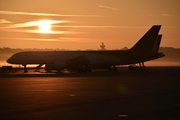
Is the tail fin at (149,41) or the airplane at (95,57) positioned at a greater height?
the tail fin at (149,41)

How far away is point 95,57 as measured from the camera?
237 ft

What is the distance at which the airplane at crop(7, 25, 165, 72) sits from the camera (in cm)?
6956

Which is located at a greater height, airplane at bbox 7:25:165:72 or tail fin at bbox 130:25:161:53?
tail fin at bbox 130:25:161:53

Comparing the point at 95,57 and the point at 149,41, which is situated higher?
the point at 149,41

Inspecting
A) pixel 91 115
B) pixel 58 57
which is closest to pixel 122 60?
pixel 58 57

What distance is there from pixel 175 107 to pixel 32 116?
22.4 ft

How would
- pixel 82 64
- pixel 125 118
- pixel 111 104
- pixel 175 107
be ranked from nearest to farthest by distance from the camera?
1. pixel 125 118
2. pixel 175 107
3. pixel 111 104
4. pixel 82 64

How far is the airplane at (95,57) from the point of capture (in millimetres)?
69562

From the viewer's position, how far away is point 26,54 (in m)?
72.8

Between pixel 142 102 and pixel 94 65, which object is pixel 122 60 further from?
pixel 142 102

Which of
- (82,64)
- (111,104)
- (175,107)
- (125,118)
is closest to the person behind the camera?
(125,118)

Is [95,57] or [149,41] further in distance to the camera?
[95,57]

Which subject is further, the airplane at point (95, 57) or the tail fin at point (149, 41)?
the tail fin at point (149, 41)

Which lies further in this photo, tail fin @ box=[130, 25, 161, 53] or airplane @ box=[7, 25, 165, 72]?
tail fin @ box=[130, 25, 161, 53]
